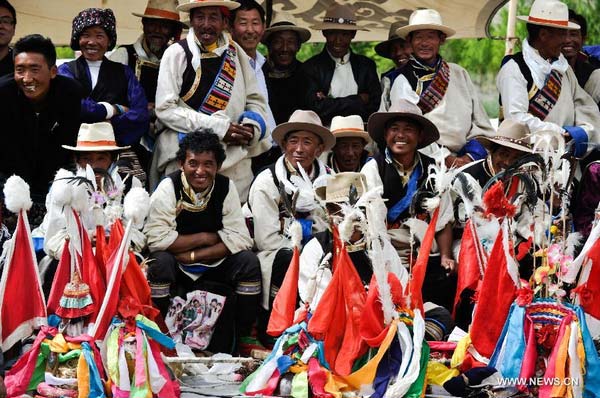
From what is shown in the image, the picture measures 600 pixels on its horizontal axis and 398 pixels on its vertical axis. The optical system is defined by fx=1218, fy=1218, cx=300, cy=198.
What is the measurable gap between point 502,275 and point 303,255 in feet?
3.73

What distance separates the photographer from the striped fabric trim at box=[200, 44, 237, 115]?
7965 millimetres

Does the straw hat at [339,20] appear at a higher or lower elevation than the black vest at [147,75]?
higher

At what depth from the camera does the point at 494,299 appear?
245 inches

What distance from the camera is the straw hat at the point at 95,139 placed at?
7.32 m

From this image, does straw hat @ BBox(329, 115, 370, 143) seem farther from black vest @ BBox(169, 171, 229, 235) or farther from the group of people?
black vest @ BBox(169, 171, 229, 235)

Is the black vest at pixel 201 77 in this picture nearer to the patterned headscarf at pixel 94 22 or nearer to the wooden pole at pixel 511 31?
the patterned headscarf at pixel 94 22

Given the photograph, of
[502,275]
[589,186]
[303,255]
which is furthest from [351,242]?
[589,186]

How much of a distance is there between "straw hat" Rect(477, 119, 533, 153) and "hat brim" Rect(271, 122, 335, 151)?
1.03 meters

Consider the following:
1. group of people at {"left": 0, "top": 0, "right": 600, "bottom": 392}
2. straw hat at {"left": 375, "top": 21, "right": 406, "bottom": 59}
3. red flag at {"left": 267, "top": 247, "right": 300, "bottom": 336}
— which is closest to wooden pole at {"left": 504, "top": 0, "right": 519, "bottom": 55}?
straw hat at {"left": 375, "top": 21, "right": 406, "bottom": 59}

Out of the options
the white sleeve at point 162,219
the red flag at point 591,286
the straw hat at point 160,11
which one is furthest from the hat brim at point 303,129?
the red flag at point 591,286

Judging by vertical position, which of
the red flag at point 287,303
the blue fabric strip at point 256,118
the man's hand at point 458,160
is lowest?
the red flag at point 287,303

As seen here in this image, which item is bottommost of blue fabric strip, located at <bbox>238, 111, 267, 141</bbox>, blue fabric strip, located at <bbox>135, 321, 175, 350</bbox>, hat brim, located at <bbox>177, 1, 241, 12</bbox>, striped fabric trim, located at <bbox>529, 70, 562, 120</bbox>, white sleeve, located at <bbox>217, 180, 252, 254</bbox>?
blue fabric strip, located at <bbox>135, 321, 175, 350</bbox>

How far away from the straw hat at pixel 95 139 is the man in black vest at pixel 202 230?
16.5 inches

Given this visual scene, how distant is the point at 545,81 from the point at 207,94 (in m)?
2.38
